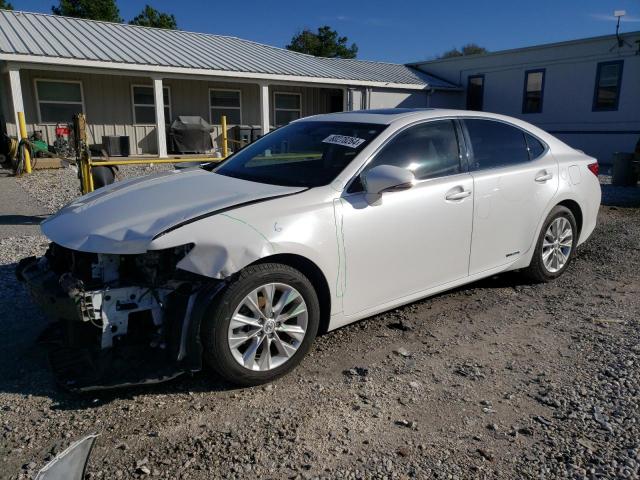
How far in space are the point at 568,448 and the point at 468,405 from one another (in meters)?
0.56

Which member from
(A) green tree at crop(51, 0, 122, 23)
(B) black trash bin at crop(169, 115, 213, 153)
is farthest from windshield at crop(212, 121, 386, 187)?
(A) green tree at crop(51, 0, 122, 23)

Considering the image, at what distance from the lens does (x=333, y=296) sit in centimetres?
341

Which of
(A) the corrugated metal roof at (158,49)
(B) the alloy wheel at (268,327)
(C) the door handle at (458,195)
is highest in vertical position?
(A) the corrugated metal roof at (158,49)

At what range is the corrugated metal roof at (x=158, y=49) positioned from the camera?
1513 centimetres

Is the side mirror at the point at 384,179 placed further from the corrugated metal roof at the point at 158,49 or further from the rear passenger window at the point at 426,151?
the corrugated metal roof at the point at 158,49

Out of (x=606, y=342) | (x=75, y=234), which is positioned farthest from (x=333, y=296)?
(x=606, y=342)

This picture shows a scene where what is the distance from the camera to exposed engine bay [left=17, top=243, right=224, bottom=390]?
2928mm

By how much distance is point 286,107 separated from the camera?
21.6m

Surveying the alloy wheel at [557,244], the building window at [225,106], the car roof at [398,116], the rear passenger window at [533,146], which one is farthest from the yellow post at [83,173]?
the building window at [225,106]

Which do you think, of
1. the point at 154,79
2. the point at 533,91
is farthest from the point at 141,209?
the point at 533,91

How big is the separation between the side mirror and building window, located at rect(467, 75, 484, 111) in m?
21.0

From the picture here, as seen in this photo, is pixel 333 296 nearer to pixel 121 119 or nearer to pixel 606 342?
pixel 606 342

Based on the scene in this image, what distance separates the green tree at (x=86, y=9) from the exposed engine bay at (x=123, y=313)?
47.1 m

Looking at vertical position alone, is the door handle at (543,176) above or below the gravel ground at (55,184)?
above
